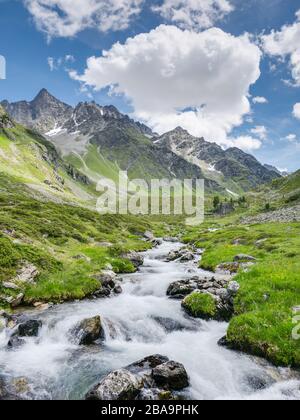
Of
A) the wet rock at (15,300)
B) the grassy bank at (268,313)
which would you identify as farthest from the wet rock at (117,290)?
the grassy bank at (268,313)

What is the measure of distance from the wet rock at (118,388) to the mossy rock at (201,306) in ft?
28.0

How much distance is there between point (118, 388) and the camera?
11.7 metres

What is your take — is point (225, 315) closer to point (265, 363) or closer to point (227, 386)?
point (265, 363)

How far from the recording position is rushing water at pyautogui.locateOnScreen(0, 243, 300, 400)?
12.9 metres

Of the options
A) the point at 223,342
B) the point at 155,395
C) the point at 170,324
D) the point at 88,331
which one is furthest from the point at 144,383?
the point at 170,324

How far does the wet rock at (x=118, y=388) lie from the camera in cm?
1154

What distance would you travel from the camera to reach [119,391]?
11.6 m

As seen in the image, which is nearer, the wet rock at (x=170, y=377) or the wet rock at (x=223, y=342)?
the wet rock at (x=170, y=377)

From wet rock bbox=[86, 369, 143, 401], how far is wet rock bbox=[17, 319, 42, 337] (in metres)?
7.16

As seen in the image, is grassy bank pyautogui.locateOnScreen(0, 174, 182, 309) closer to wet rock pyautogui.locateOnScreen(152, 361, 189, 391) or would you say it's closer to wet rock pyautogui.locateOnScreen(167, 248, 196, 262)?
wet rock pyautogui.locateOnScreen(167, 248, 196, 262)

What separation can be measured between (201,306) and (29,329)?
1024 centimetres

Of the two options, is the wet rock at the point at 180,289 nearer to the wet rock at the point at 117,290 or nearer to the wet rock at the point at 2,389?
the wet rock at the point at 117,290

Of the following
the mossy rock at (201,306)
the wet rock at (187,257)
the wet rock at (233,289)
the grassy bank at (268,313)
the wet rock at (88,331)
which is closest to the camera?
the grassy bank at (268,313)

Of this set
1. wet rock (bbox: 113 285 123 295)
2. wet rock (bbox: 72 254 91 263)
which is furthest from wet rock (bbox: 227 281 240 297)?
wet rock (bbox: 72 254 91 263)
